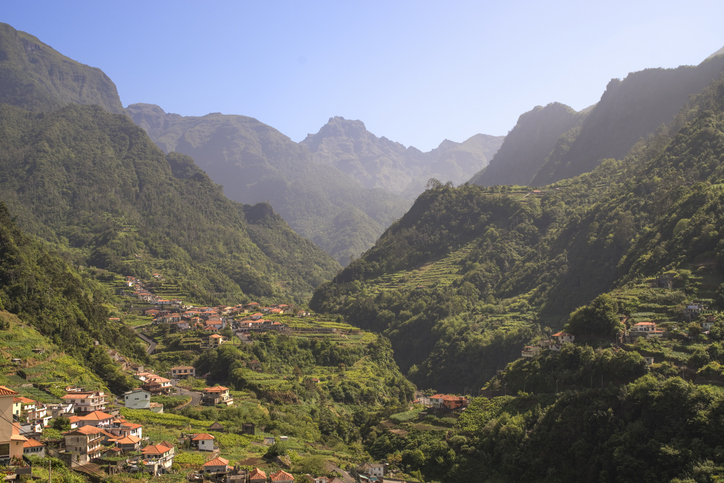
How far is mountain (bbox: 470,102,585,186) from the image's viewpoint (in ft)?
578

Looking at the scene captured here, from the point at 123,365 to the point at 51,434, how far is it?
2192 centimetres

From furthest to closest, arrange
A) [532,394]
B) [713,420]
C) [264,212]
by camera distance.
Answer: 1. [264,212]
2. [532,394]
3. [713,420]

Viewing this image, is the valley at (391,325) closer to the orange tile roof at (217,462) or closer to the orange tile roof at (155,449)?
the orange tile roof at (217,462)

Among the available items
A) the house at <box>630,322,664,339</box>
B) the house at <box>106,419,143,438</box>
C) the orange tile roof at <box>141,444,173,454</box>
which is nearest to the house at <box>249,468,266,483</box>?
the orange tile roof at <box>141,444,173,454</box>

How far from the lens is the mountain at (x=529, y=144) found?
6939 inches

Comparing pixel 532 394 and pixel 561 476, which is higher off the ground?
pixel 532 394

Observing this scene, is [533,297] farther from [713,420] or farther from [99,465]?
[99,465]


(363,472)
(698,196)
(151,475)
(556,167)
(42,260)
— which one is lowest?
(363,472)

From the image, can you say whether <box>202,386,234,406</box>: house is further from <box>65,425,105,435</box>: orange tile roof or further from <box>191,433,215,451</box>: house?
<box>65,425,105,435</box>: orange tile roof

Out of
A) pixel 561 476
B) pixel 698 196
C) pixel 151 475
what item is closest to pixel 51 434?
pixel 151 475

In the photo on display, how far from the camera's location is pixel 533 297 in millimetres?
82250

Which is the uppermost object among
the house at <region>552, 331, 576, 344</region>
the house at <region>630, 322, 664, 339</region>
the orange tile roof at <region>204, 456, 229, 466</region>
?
the house at <region>630, 322, 664, 339</region>

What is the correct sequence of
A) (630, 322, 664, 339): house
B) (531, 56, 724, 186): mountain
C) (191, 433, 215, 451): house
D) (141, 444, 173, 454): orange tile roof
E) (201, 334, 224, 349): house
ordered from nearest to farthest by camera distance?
(141, 444, 173, 454): orange tile roof < (191, 433, 215, 451): house < (630, 322, 664, 339): house < (201, 334, 224, 349): house < (531, 56, 724, 186): mountain

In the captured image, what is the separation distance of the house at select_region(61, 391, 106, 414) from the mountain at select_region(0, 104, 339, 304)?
58.3 metres
